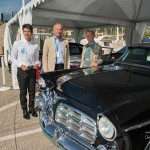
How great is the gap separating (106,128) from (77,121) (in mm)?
492

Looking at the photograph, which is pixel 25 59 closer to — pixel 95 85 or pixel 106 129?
pixel 95 85

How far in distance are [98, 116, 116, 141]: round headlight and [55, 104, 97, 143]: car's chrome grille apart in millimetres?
106

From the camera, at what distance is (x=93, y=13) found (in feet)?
34.6

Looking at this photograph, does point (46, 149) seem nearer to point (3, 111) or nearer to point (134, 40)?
point (3, 111)

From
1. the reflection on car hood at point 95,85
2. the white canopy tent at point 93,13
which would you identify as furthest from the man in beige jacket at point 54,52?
the white canopy tent at point 93,13

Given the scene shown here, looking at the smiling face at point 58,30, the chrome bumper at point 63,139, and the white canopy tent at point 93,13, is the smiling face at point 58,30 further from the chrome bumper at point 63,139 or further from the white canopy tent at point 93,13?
the white canopy tent at point 93,13

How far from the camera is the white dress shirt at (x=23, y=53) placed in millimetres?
4680

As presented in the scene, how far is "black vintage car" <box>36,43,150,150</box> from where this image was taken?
2.35m

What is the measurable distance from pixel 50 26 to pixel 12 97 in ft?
33.5

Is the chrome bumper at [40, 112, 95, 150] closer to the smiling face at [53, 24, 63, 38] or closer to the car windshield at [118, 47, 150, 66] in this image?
the car windshield at [118, 47, 150, 66]

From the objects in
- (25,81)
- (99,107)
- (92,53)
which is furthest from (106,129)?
(92,53)

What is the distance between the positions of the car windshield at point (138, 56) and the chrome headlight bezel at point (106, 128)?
1692 mm

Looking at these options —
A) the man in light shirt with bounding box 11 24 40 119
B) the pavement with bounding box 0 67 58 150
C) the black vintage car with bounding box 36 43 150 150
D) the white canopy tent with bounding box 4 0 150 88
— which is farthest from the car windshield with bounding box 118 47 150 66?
the white canopy tent with bounding box 4 0 150 88

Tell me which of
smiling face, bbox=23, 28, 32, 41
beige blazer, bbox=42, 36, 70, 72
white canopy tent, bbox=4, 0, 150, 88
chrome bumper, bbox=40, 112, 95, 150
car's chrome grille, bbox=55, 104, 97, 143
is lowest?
chrome bumper, bbox=40, 112, 95, 150
